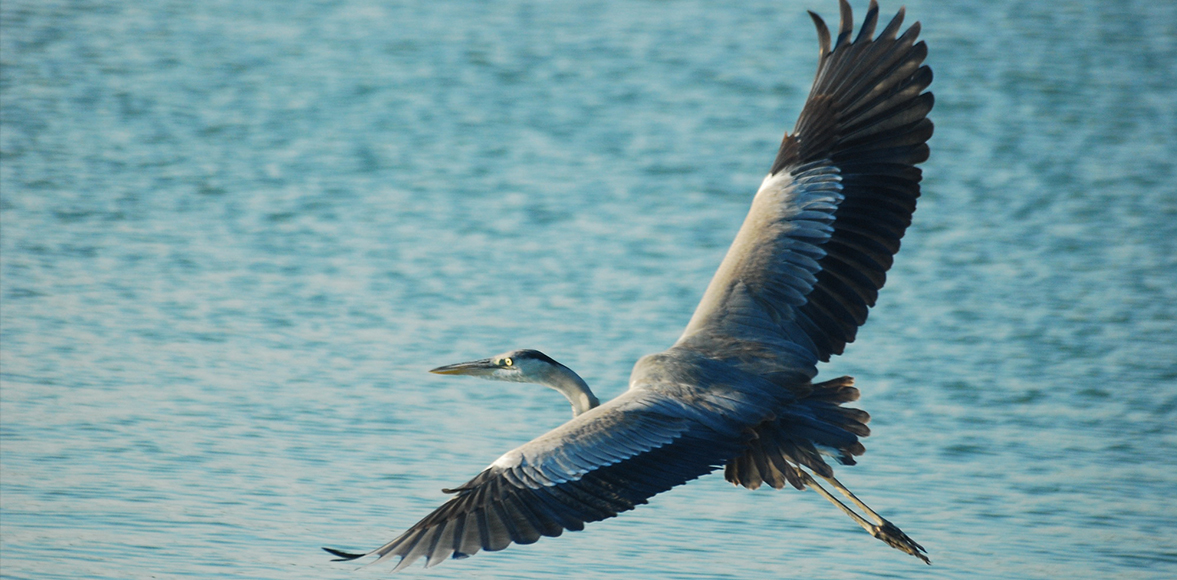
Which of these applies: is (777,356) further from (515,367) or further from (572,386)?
A: (515,367)

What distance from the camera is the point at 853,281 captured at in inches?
242

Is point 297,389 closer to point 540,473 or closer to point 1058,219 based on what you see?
point 540,473

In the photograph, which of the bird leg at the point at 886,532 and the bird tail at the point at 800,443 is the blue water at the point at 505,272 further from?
the bird tail at the point at 800,443

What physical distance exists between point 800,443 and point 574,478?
106cm

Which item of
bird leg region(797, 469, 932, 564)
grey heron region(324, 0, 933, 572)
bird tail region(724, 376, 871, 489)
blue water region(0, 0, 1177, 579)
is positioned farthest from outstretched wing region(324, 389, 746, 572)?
blue water region(0, 0, 1177, 579)

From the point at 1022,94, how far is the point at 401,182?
6367mm

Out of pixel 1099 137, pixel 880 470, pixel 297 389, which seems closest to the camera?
pixel 880 470

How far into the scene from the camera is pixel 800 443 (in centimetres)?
561

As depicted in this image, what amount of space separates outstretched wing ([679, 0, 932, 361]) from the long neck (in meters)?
0.50

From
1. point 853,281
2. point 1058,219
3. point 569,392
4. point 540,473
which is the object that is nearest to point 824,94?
point 853,281

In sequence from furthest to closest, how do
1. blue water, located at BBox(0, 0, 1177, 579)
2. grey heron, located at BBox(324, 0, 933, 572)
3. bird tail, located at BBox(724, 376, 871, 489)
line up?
1. blue water, located at BBox(0, 0, 1177, 579)
2. bird tail, located at BBox(724, 376, 871, 489)
3. grey heron, located at BBox(324, 0, 933, 572)

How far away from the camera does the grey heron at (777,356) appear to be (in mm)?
5000

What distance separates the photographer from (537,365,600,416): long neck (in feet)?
20.7

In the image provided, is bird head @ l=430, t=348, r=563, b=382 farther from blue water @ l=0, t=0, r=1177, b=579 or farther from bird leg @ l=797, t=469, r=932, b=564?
bird leg @ l=797, t=469, r=932, b=564
